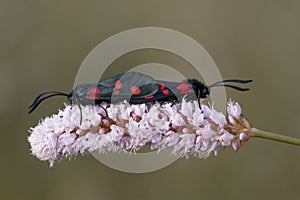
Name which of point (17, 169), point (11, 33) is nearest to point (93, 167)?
point (17, 169)

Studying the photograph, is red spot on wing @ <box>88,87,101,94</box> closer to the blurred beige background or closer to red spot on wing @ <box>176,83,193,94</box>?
red spot on wing @ <box>176,83,193,94</box>

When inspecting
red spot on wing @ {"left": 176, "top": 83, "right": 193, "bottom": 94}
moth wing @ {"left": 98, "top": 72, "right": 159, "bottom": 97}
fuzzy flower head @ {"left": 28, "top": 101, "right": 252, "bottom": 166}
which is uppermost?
moth wing @ {"left": 98, "top": 72, "right": 159, "bottom": 97}

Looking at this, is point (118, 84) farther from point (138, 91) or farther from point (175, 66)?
point (175, 66)

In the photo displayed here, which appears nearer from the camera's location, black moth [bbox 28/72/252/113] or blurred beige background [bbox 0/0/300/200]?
black moth [bbox 28/72/252/113]

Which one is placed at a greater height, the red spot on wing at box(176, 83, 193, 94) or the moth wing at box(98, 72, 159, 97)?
the moth wing at box(98, 72, 159, 97)

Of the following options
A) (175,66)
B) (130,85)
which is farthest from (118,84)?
(175,66)

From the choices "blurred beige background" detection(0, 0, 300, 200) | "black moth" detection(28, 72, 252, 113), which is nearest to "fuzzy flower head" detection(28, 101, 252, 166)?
"black moth" detection(28, 72, 252, 113)
